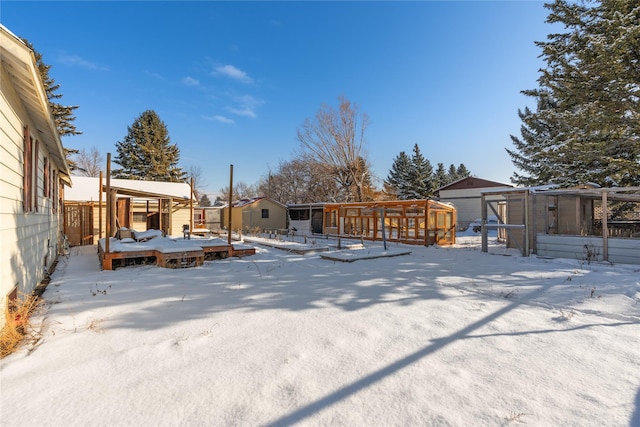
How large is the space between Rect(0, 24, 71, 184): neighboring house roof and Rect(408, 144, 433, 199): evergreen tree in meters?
30.8

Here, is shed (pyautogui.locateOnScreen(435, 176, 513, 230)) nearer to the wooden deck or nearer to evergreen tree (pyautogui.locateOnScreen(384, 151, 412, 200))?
evergreen tree (pyautogui.locateOnScreen(384, 151, 412, 200))

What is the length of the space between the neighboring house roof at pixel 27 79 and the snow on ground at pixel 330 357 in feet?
9.44

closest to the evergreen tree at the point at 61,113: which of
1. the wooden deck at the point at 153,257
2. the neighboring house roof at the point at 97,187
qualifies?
the neighboring house roof at the point at 97,187

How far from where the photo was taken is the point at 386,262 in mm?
8812

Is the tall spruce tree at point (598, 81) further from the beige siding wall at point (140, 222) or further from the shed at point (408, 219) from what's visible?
the beige siding wall at point (140, 222)

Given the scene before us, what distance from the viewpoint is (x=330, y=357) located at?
9.37 ft

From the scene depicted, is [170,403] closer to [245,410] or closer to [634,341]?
[245,410]

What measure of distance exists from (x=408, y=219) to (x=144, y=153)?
29.3 m

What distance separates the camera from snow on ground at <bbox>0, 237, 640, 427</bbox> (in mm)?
2076

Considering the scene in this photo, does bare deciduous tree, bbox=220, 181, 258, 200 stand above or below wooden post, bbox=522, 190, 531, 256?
above

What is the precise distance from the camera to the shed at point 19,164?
3.36m

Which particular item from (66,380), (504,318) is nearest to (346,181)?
(504,318)

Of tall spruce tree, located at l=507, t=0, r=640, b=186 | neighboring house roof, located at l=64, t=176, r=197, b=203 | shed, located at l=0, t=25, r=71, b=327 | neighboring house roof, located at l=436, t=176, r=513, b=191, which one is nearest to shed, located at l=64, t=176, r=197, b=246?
neighboring house roof, located at l=64, t=176, r=197, b=203

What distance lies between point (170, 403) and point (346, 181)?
2814cm
